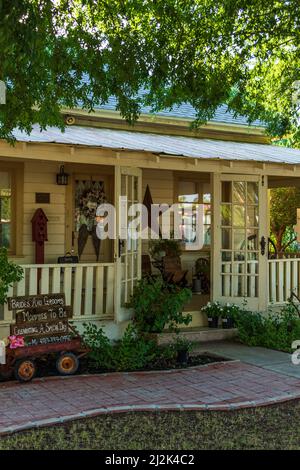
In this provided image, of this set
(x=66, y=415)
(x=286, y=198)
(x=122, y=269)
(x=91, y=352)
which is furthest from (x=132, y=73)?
(x=286, y=198)

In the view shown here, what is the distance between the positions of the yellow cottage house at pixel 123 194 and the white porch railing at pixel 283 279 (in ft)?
0.06

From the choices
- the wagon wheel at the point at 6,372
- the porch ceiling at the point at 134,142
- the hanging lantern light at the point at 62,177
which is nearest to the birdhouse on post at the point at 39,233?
the hanging lantern light at the point at 62,177

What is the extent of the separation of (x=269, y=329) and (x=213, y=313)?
0.93 m

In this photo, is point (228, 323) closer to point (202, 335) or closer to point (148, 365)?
point (202, 335)

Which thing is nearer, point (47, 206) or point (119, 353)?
point (119, 353)

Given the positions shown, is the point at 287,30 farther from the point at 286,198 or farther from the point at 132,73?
the point at 286,198

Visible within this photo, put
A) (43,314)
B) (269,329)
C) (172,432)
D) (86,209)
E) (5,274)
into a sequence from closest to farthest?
(172,432)
(5,274)
(43,314)
(269,329)
(86,209)

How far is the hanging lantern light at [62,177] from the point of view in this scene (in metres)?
10.2

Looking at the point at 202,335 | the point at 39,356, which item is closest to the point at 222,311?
the point at 202,335

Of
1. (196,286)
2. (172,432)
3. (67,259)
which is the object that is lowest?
(172,432)

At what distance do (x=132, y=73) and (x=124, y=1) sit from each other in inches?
39.0

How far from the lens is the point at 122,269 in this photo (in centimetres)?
832

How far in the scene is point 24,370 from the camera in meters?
6.26

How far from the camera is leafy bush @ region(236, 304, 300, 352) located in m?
8.38
